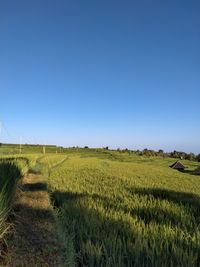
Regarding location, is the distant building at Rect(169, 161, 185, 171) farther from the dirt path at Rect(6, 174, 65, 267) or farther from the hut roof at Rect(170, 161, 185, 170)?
the dirt path at Rect(6, 174, 65, 267)

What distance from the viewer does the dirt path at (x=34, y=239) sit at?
15.2 ft

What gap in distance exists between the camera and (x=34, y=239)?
5.63 meters

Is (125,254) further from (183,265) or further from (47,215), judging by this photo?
(47,215)

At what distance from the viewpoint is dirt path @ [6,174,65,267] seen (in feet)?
15.2

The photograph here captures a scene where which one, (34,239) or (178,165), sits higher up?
(178,165)

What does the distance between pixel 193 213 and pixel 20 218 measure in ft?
12.7

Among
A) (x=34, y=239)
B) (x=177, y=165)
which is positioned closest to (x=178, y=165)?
(x=177, y=165)

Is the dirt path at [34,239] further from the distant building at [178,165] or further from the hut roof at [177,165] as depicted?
the distant building at [178,165]

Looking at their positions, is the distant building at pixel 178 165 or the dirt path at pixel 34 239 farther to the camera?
the distant building at pixel 178 165

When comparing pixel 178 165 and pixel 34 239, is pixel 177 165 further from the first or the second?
pixel 34 239

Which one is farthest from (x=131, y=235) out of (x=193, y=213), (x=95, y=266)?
(x=193, y=213)

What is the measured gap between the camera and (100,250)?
5.01 metres

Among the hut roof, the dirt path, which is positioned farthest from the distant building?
the dirt path

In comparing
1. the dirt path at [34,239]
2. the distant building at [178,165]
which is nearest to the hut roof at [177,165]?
the distant building at [178,165]
